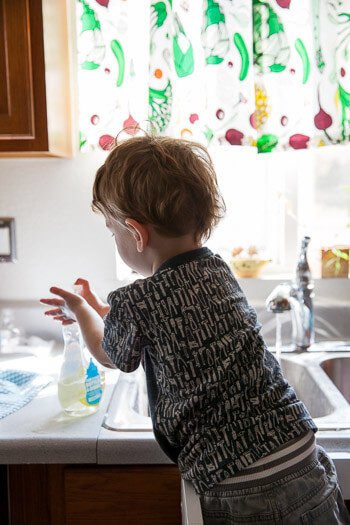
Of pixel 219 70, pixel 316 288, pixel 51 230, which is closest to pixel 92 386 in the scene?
pixel 51 230

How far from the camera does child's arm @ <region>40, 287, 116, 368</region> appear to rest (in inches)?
43.3

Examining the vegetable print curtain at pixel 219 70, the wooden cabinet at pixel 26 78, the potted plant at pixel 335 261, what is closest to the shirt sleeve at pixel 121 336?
the wooden cabinet at pixel 26 78

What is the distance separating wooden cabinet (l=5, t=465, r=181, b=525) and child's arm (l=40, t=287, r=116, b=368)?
0.22 meters

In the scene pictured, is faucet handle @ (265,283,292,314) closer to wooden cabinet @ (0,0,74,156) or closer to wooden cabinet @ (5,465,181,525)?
wooden cabinet @ (5,465,181,525)

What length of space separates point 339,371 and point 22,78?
3.77ft

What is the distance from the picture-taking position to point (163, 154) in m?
1.00

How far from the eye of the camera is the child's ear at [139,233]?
0.99m

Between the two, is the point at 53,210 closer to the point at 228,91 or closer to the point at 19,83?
the point at 19,83

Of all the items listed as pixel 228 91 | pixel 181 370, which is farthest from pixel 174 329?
pixel 228 91

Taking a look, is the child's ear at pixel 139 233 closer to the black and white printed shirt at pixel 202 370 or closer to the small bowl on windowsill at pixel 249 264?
the black and white printed shirt at pixel 202 370

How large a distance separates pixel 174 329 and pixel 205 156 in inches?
13.8

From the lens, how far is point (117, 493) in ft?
3.72

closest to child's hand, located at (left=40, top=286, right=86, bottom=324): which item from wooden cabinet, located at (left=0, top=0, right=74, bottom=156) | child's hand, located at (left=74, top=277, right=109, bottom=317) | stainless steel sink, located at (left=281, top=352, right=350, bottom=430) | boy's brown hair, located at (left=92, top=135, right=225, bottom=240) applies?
child's hand, located at (left=74, top=277, right=109, bottom=317)

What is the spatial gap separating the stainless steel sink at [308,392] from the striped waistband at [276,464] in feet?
0.72
